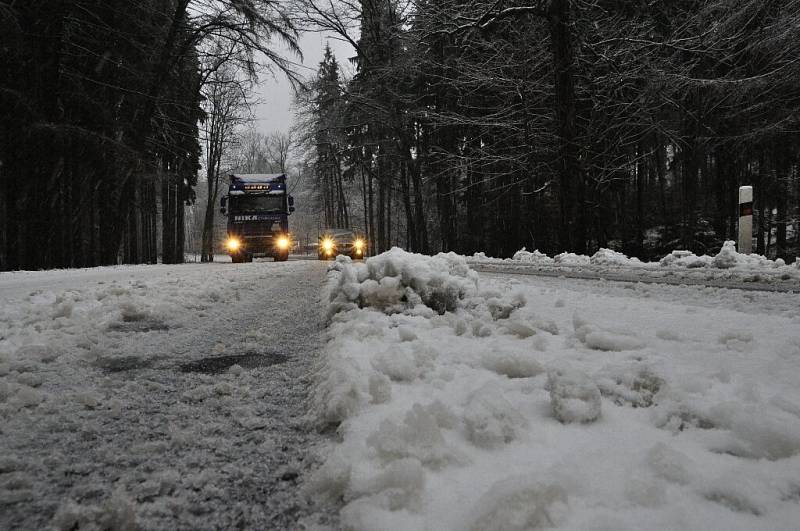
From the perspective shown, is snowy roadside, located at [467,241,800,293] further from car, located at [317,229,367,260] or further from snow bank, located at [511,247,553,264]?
car, located at [317,229,367,260]

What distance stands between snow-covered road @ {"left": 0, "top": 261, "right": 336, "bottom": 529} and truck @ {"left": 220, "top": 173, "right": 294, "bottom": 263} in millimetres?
14929

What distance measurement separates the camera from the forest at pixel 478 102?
10.2 meters

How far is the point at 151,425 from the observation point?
59.7 inches

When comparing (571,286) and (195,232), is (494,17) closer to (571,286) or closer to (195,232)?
(571,286)

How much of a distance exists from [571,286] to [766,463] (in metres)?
3.96

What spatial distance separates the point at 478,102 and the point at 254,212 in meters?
10.3

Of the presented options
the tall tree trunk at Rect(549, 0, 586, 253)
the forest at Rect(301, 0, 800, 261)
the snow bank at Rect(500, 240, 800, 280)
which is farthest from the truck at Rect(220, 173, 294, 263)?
the snow bank at Rect(500, 240, 800, 280)

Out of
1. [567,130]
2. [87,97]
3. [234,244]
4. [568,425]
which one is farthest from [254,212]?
[568,425]

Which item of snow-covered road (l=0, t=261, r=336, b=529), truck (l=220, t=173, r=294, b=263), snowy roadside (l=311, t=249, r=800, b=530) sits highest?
truck (l=220, t=173, r=294, b=263)

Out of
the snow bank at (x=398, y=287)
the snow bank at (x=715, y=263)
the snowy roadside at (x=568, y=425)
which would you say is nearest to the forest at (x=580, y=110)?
the snow bank at (x=715, y=263)

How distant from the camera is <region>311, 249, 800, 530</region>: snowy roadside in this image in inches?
35.6

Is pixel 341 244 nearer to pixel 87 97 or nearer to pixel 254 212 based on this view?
pixel 254 212

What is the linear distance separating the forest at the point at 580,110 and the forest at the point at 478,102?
9 centimetres

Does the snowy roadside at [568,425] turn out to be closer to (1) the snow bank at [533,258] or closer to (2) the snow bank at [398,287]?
(2) the snow bank at [398,287]
